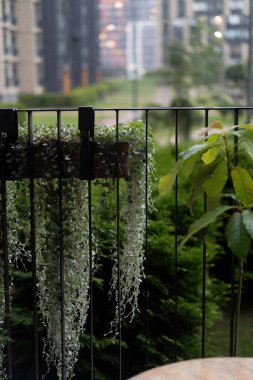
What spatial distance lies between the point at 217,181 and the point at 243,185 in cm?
8

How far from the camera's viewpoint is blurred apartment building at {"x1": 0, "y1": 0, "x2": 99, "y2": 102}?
643 centimetres

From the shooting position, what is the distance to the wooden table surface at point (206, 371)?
1353 millimetres

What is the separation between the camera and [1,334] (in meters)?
2.16

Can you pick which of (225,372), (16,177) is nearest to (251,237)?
(225,372)

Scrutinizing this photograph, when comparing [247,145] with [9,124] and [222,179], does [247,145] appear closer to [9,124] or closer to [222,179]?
[222,179]

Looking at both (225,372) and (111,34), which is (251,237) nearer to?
(225,372)

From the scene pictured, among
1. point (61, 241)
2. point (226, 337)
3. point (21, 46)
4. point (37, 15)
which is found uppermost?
point (37, 15)

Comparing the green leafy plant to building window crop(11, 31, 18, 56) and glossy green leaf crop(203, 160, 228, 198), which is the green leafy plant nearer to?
glossy green leaf crop(203, 160, 228, 198)

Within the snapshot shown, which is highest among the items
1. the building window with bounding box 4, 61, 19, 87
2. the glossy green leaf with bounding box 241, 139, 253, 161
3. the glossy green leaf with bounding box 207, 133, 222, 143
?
the building window with bounding box 4, 61, 19, 87

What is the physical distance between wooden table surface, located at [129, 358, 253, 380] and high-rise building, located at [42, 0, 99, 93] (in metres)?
5.32

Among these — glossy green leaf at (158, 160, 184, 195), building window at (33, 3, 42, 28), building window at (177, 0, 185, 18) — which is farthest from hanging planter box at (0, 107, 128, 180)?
building window at (177, 0, 185, 18)

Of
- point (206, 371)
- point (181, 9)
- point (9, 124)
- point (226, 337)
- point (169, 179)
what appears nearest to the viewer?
point (206, 371)

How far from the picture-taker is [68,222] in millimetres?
2158

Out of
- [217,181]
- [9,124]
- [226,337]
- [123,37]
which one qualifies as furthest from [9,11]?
[217,181]
